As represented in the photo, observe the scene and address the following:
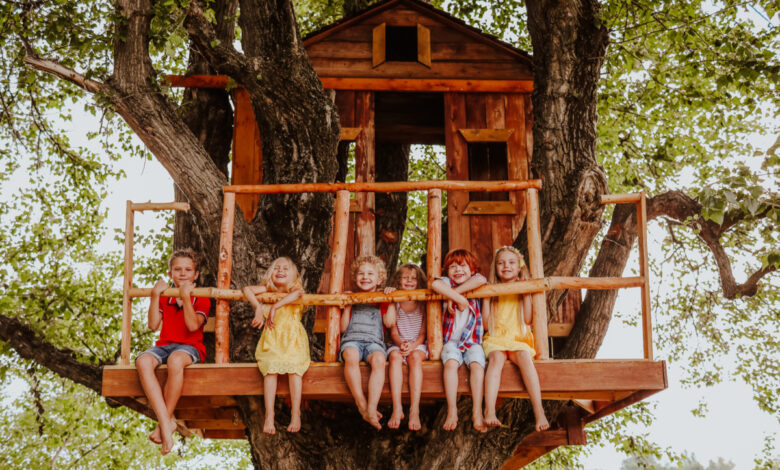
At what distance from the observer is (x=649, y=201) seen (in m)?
7.90

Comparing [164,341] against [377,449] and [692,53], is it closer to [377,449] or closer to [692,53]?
[377,449]

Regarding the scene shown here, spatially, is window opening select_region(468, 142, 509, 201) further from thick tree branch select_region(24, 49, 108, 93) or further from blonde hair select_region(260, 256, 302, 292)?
thick tree branch select_region(24, 49, 108, 93)

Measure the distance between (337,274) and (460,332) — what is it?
104 cm

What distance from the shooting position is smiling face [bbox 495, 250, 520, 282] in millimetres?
5723

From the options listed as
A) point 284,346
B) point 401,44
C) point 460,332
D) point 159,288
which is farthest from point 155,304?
point 401,44

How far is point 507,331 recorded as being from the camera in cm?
546

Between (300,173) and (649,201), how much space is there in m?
3.79

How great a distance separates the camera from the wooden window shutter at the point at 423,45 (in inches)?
356

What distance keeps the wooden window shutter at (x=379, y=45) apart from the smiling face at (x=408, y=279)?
388 centimetres

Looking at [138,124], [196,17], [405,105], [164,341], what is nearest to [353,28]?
[405,105]

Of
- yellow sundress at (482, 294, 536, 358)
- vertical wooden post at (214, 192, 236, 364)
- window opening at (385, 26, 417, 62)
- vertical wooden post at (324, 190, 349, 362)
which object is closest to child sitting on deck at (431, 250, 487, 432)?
yellow sundress at (482, 294, 536, 358)

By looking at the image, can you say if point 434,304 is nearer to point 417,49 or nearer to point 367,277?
point 367,277

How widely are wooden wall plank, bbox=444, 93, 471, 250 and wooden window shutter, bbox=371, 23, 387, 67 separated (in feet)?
3.07

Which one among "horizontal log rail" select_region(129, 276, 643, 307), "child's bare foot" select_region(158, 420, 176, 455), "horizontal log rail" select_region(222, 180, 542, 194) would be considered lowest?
"child's bare foot" select_region(158, 420, 176, 455)
